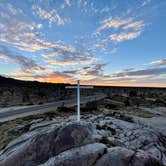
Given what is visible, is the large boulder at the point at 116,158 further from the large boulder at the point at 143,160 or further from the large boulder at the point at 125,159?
the large boulder at the point at 143,160

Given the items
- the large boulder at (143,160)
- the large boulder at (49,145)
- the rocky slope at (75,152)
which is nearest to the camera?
the large boulder at (143,160)

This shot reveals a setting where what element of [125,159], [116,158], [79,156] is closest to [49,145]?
[79,156]

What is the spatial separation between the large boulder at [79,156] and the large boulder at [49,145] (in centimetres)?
39

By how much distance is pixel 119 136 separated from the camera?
8.27m

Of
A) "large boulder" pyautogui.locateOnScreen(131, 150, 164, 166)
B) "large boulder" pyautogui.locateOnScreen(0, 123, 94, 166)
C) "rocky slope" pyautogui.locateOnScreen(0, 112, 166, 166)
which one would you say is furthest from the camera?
"large boulder" pyautogui.locateOnScreen(0, 123, 94, 166)

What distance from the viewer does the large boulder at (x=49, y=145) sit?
553 cm

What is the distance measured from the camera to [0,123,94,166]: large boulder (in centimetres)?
553

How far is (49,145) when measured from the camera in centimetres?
575

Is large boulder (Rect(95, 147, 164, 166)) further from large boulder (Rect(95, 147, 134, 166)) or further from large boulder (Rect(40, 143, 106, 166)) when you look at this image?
large boulder (Rect(40, 143, 106, 166))

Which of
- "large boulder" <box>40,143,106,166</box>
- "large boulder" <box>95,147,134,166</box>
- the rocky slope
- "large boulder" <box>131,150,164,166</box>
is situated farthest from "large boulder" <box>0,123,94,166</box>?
"large boulder" <box>131,150,164,166</box>

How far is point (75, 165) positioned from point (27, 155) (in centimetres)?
200

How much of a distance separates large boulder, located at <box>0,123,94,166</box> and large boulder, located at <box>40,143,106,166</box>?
39cm

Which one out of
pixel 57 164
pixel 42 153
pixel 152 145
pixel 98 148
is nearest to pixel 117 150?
pixel 98 148

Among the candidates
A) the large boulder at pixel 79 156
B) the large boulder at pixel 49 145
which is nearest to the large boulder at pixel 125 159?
the large boulder at pixel 79 156
